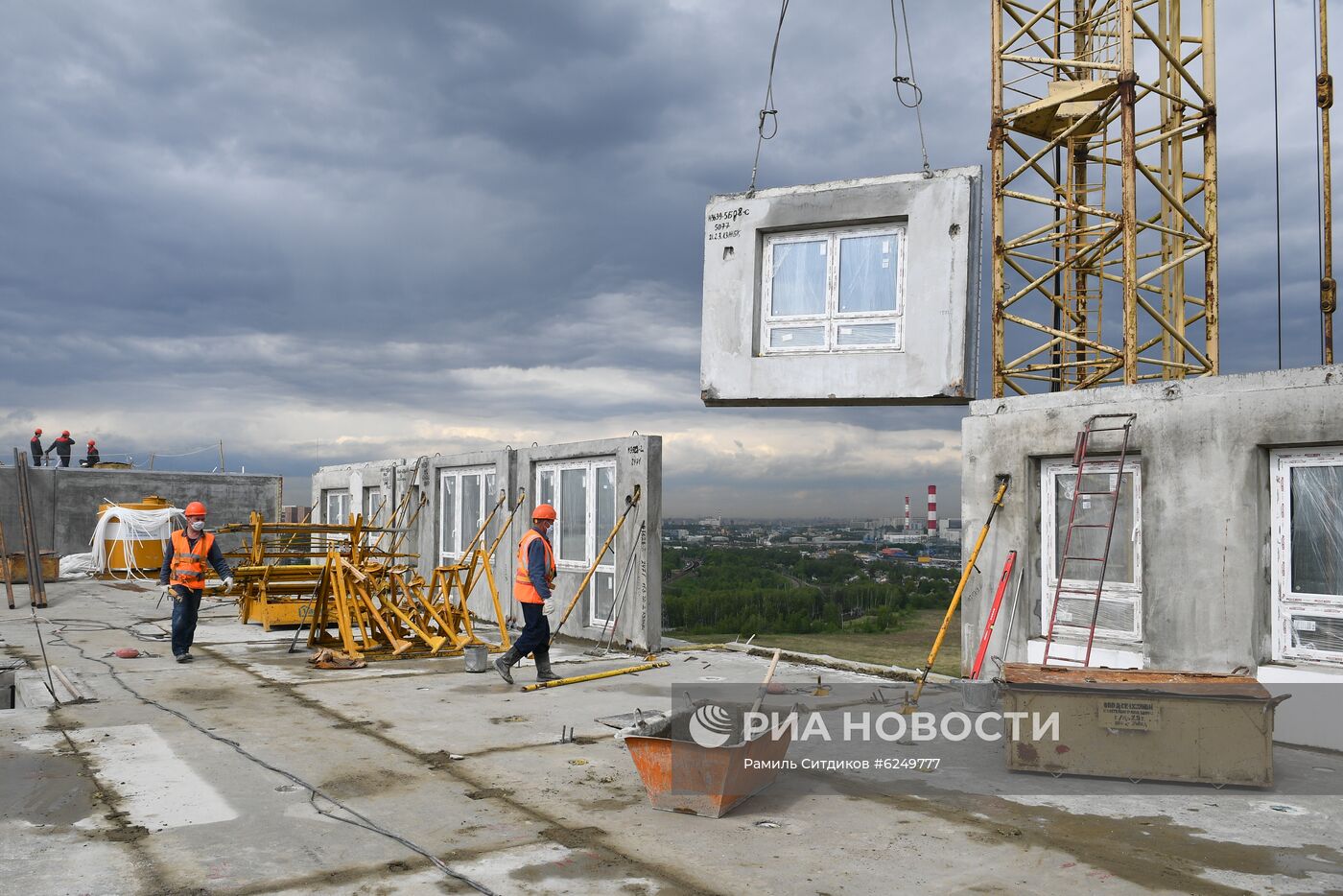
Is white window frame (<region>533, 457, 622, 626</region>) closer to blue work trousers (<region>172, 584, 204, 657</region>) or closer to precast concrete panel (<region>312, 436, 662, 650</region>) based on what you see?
precast concrete panel (<region>312, 436, 662, 650</region>)

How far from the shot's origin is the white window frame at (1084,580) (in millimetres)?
9617

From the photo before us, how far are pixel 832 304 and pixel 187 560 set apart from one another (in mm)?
8544

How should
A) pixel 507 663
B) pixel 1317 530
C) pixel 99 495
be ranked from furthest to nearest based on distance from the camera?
pixel 99 495 → pixel 507 663 → pixel 1317 530

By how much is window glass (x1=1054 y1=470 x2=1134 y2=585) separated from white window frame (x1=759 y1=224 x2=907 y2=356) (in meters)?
2.52

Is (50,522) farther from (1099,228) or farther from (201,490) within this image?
(1099,228)

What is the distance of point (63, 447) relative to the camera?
34844 millimetres

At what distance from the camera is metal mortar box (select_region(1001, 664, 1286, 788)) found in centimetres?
678

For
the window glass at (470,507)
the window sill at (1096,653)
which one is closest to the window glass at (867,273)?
the window sill at (1096,653)

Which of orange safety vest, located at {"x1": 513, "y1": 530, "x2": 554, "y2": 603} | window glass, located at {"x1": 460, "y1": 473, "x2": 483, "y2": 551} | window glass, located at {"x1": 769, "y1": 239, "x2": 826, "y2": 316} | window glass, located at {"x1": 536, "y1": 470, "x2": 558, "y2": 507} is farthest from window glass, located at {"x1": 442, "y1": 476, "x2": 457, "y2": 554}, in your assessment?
window glass, located at {"x1": 769, "y1": 239, "x2": 826, "y2": 316}

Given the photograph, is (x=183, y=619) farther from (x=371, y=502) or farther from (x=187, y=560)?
(x=371, y=502)

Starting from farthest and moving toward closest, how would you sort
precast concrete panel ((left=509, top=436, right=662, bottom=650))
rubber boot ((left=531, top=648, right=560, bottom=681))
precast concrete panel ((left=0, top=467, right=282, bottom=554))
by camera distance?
precast concrete panel ((left=0, top=467, right=282, bottom=554)) → precast concrete panel ((left=509, top=436, right=662, bottom=650)) → rubber boot ((left=531, top=648, right=560, bottom=681))

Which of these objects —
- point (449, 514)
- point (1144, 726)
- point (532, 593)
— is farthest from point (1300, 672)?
point (449, 514)

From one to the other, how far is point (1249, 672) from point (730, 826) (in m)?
5.25

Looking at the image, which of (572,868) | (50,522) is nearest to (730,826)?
(572,868)
